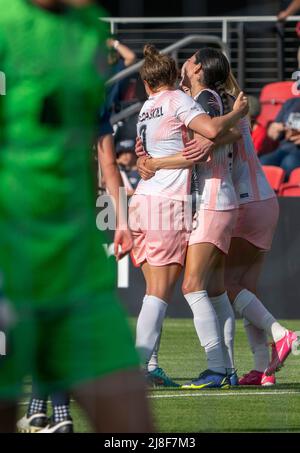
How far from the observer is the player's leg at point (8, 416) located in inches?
115

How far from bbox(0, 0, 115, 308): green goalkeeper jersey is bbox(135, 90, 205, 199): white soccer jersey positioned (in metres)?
3.80

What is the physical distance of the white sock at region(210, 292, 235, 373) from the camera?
22.5 feet

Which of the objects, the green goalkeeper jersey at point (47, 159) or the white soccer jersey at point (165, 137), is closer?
the green goalkeeper jersey at point (47, 159)

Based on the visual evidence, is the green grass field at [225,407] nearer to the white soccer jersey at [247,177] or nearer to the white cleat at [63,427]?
the white cleat at [63,427]

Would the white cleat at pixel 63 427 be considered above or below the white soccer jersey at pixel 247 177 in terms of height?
below

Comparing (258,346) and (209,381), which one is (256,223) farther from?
(209,381)

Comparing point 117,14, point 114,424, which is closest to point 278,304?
point 117,14

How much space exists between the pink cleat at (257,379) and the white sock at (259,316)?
0.23 meters

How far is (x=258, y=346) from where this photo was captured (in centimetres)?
705

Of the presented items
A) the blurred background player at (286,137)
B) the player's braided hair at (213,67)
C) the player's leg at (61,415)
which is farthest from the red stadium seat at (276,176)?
the player's leg at (61,415)

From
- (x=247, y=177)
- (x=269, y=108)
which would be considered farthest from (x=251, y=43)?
(x=247, y=177)

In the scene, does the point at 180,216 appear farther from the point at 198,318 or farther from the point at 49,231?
the point at 49,231

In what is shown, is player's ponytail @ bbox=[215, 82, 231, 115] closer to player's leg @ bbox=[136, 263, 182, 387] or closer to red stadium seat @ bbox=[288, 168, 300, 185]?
player's leg @ bbox=[136, 263, 182, 387]
